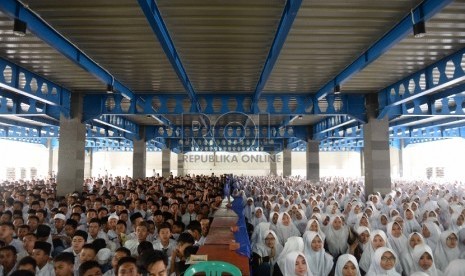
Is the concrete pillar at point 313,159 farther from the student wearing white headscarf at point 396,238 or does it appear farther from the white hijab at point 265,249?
the white hijab at point 265,249

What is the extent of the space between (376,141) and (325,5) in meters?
9.01

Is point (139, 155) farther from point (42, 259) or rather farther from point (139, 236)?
point (42, 259)

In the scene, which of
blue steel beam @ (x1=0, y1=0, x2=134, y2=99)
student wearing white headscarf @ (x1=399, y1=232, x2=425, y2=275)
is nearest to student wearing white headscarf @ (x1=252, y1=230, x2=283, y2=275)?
student wearing white headscarf @ (x1=399, y1=232, x2=425, y2=275)

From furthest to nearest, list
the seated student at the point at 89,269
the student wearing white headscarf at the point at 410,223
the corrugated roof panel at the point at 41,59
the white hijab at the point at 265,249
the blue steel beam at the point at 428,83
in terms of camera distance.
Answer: the student wearing white headscarf at the point at 410,223 → the blue steel beam at the point at 428,83 → the corrugated roof panel at the point at 41,59 → the white hijab at the point at 265,249 → the seated student at the point at 89,269

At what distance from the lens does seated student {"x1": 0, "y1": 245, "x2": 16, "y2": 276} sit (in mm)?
5488

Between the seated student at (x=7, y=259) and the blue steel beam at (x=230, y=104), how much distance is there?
7.90 metres

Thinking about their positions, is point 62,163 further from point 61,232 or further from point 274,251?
point 274,251

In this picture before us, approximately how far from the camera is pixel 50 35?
6.71 m

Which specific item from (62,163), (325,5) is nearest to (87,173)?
(62,163)

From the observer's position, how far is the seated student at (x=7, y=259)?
549 centimetres

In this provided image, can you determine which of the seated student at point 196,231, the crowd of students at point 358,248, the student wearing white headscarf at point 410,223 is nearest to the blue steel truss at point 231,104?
the crowd of students at point 358,248

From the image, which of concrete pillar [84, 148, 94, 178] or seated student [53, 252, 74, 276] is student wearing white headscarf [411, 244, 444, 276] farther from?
concrete pillar [84, 148, 94, 178]

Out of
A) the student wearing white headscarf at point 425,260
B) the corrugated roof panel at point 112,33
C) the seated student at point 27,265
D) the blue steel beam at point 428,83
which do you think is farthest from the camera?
the blue steel beam at point 428,83

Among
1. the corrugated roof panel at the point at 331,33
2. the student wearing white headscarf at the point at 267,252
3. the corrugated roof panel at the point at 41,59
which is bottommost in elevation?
the student wearing white headscarf at the point at 267,252
